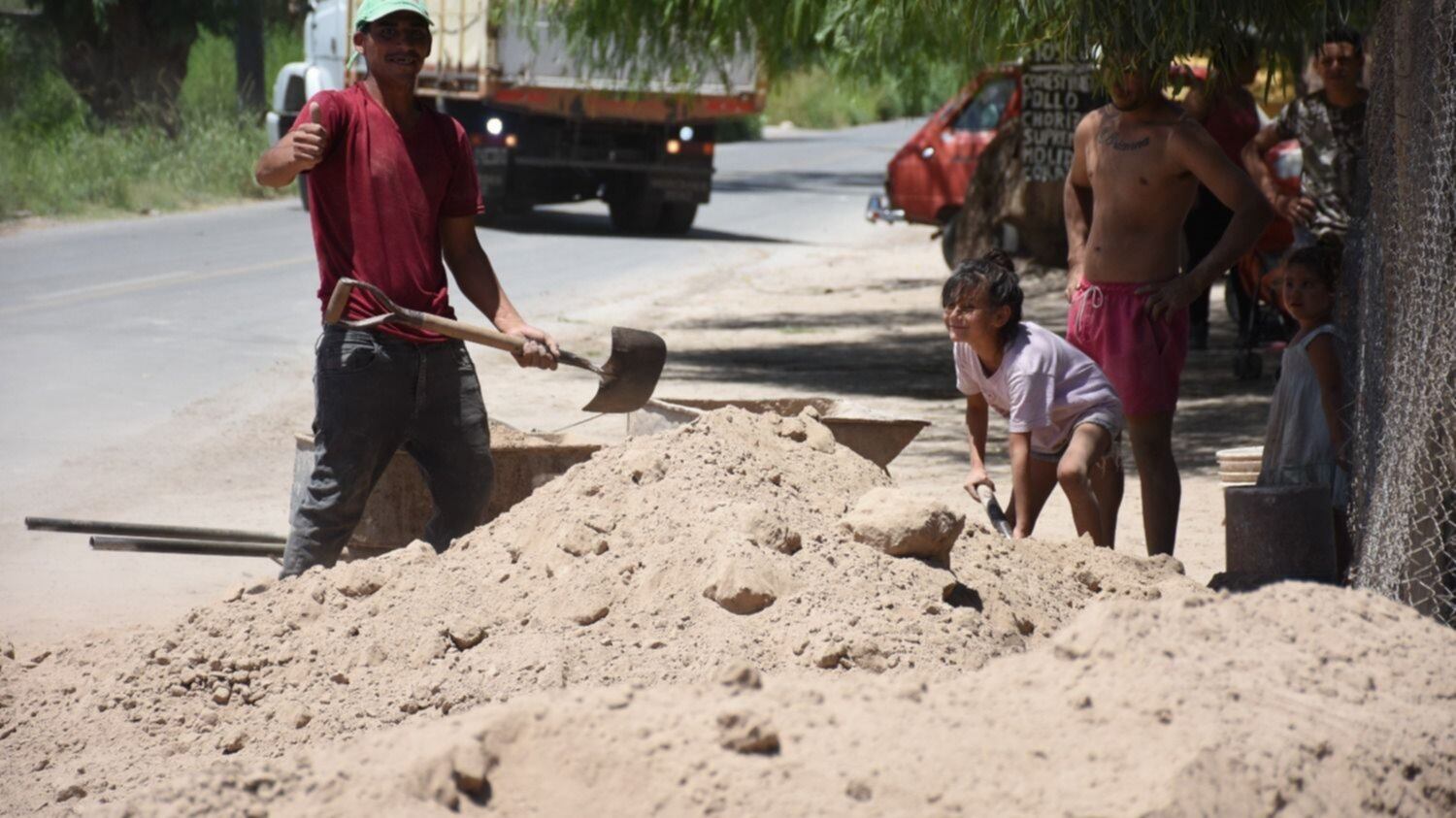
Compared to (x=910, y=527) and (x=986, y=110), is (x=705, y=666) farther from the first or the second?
(x=986, y=110)

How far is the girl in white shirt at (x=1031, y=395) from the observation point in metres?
5.24

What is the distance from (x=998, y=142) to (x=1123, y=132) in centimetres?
1011

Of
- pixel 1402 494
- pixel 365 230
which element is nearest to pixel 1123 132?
pixel 1402 494

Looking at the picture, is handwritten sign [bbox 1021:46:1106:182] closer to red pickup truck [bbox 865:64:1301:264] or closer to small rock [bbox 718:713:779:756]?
red pickup truck [bbox 865:64:1301:264]

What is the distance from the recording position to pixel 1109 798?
2738 mm

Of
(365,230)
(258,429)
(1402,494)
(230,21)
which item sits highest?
(230,21)

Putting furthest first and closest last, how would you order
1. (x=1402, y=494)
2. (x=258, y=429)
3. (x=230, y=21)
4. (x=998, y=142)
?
(x=230, y=21) → (x=998, y=142) → (x=258, y=429) → (x=1402, y=494)

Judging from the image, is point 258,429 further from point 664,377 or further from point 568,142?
point 568,142

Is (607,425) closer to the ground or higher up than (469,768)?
closer to the ground

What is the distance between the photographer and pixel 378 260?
4613 mm

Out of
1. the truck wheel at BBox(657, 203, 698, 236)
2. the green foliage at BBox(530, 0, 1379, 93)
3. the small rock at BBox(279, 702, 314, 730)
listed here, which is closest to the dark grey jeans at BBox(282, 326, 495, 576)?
the small rock at BBox(279, 702, 314, 730)

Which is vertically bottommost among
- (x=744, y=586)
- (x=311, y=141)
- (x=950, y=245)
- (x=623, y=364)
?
(x=744, y=586)

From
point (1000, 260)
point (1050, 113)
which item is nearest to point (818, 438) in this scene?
point (1000, 260)

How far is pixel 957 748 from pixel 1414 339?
210cm
